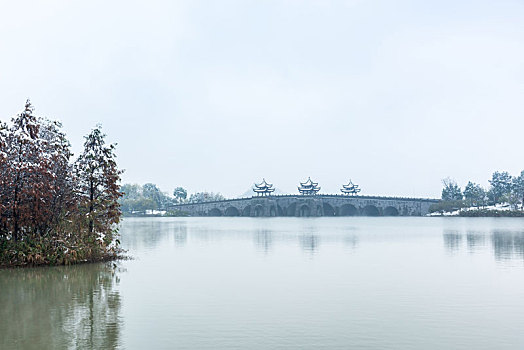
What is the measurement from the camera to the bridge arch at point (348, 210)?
12623cm

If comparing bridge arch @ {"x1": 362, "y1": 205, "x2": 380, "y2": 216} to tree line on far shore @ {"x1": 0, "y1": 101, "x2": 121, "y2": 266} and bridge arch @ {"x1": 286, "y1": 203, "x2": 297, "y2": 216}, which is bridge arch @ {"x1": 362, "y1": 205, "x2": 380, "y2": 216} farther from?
tree line on far shore @ {"x1": 0, "y1": 101, "x2": 121, "y2": 266}

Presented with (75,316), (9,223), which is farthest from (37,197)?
(75,316)

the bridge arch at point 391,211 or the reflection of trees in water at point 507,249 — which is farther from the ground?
the bridge arch at point 391,211

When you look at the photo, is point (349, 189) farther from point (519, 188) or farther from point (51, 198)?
point (51, 198)

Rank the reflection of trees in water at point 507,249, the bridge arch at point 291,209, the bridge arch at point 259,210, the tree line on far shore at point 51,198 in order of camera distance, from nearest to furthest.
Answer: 1. the tree line on far shore at point 51,198
2. the reflection of trees in water at point 507,249
3. the bridge arch at point 259,210
4. the bridge arch at point 291,209

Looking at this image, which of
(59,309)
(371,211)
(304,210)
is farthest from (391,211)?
(59,309)

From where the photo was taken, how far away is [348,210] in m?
134

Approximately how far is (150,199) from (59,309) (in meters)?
132

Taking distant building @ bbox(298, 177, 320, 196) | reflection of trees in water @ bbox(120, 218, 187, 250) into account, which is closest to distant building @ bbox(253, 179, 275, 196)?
distant building @ bbox(298, 177, 320, 196)

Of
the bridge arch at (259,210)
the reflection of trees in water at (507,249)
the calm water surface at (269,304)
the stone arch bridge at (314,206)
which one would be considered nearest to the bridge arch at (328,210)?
the stone arch bridge at (314,206)

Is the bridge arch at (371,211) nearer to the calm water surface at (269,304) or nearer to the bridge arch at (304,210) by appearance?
the bridge arch at (304,210)

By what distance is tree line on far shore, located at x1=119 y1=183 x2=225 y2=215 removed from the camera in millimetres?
139500

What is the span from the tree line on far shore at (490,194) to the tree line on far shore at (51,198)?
95528 millimetres

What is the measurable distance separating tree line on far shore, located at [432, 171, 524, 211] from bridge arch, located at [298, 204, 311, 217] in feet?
97.8
